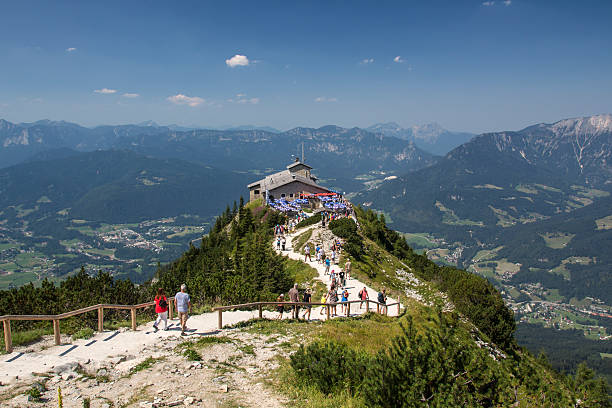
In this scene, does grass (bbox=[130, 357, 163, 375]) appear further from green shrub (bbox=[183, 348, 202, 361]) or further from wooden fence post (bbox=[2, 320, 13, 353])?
wooden fence post (bbox=[2, 320, 13, 353])

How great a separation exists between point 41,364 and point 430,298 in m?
25.9

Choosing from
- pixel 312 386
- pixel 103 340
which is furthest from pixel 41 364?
pixel 312 386

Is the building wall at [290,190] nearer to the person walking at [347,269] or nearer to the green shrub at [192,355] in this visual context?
the person walking at [347,269]

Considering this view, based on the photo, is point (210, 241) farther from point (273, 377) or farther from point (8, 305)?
point (273, 377)

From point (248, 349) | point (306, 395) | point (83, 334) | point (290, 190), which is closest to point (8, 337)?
point (83, 334)

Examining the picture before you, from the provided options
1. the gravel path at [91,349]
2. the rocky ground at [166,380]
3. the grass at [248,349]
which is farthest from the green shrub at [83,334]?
the grass at [248,349]

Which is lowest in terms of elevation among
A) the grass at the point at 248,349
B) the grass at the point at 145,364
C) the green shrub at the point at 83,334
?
the grass at the point at 248,349

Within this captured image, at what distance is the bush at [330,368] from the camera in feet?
32.2

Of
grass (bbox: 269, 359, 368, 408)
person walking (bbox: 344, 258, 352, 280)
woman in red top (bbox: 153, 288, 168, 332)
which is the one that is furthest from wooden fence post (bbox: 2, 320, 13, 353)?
person walking (bbox: 344, 258, 352, 280)

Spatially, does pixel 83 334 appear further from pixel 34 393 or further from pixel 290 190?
pixel 290 190

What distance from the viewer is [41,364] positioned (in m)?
11.5

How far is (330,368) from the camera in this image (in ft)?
33.1

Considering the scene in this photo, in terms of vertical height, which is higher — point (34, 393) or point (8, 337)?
point (8, 337)

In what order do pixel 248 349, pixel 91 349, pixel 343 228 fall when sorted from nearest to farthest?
pixel 91 349 → pixel 248 349 → pixel 343 228
